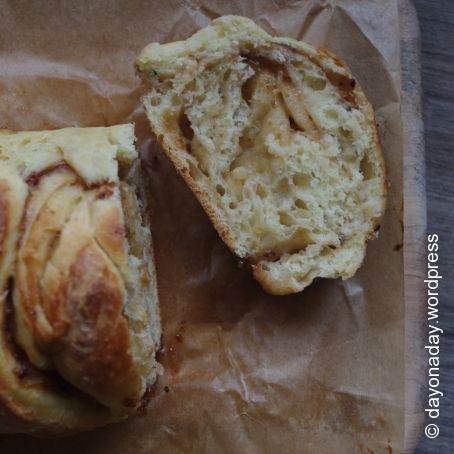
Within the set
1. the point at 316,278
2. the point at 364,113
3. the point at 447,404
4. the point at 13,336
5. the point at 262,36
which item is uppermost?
the point at 262,36

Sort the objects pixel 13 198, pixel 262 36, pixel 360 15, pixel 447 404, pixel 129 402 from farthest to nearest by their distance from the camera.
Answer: pixel 447 404, pixel 360 15, pixel 262 36, pixel 129 402, pixel 13 198

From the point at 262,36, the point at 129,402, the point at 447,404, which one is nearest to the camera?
the point at 129,402

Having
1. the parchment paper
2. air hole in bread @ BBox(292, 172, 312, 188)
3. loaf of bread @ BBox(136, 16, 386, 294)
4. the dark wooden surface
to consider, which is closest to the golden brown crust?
loaf of bread @ BBox(136, 16, 386, 294)

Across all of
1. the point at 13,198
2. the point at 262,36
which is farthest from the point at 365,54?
the point at 13,198

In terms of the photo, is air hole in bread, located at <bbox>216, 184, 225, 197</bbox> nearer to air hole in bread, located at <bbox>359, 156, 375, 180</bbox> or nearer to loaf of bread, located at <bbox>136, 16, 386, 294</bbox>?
loaf of bread, located at <bbox>136, 16, 386, 294</bbox>

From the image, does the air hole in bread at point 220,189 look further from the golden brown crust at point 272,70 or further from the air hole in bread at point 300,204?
the air hole in bread at point 300,204

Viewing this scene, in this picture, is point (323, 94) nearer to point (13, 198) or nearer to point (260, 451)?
point (13, 198)

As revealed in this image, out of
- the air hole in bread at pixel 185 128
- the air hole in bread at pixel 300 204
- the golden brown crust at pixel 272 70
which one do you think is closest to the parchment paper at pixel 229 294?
the golden brown crust at pixel 272 70
